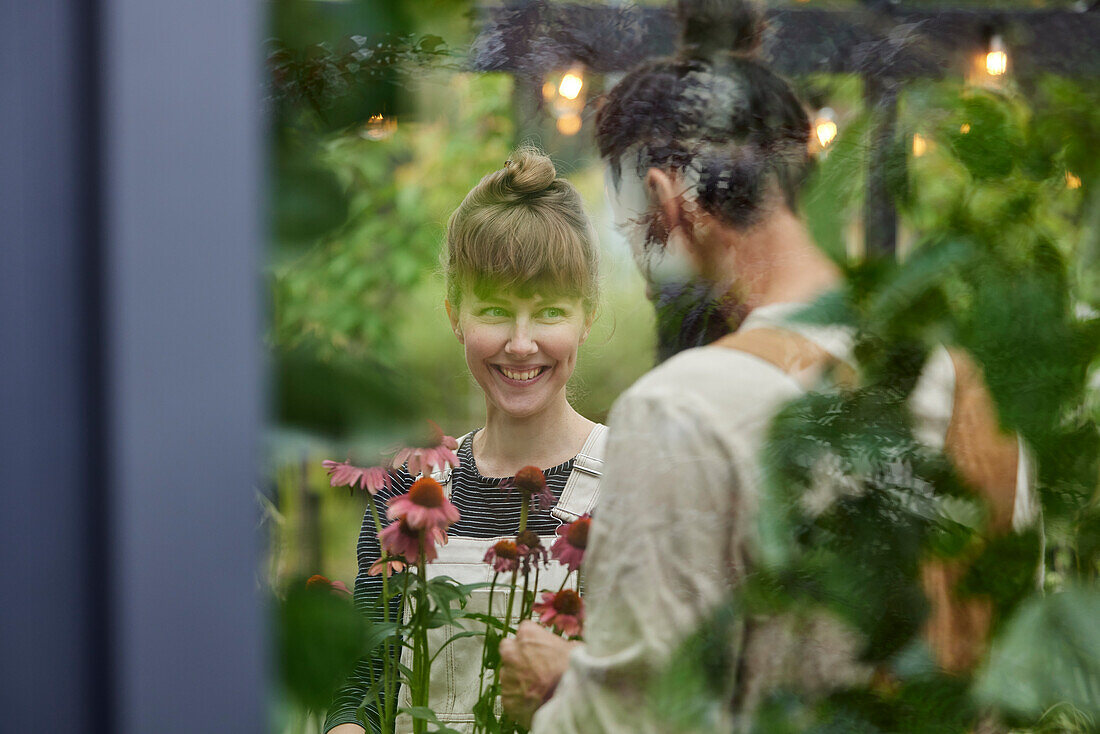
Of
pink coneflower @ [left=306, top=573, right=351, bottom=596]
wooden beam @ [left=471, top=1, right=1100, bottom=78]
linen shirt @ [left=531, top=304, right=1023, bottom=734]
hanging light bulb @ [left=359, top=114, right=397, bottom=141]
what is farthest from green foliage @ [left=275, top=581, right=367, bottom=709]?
wooden beam @ [left=471, top=1, right=1100, bottom=78]

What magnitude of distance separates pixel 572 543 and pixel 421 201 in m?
0.39

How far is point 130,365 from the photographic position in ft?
2.33

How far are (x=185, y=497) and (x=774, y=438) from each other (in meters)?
0.54

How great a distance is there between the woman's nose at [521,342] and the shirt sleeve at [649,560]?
12 centimetres

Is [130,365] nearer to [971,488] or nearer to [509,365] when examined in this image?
[509,365]

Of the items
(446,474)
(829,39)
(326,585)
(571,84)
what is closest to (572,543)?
(446,474)

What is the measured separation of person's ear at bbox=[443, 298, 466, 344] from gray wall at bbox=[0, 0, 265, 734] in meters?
0.22

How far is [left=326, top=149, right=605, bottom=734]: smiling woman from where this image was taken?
93cm

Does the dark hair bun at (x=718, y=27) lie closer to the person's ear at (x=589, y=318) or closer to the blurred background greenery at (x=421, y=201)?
the blurred background greenery at (x=421, y=201)

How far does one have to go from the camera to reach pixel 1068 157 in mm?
978

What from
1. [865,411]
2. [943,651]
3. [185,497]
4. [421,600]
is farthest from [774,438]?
[185,497]

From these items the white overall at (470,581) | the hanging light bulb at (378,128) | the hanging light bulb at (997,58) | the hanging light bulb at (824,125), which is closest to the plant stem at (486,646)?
the white overall at (470,581)

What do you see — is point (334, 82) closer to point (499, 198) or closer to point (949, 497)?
point (499, 198)

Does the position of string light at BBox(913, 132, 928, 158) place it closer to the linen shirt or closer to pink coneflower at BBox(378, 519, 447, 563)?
the linen shirt
